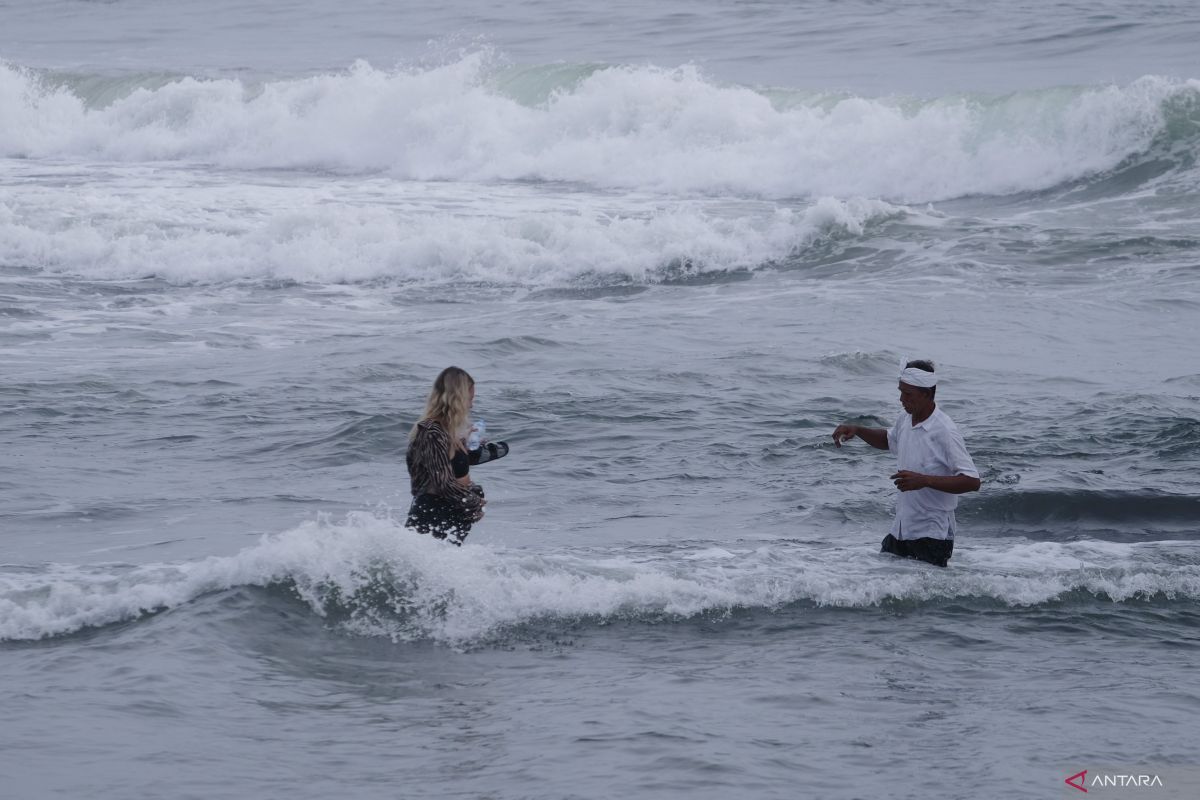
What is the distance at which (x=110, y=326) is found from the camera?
15883 millimetres

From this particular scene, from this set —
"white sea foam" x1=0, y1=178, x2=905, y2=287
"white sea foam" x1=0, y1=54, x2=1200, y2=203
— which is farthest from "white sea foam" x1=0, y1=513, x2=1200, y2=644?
"white sea foam" x1=0, y1=54, x2=1200, y2=203

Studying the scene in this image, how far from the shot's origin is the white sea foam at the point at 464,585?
7695 mm

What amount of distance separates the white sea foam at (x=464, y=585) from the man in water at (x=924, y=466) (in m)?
0.18

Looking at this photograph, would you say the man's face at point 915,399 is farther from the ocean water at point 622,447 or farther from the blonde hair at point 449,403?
the blonde hair at point 449,403

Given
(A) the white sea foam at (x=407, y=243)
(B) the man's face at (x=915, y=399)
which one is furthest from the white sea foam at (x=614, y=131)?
(B) the man's face at (x=915, y=399)

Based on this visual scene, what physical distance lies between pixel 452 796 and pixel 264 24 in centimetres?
4058

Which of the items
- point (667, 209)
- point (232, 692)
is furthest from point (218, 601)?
point (667, 209)

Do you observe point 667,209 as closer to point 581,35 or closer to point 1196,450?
point 1196,450

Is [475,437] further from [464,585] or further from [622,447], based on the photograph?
[622,447]

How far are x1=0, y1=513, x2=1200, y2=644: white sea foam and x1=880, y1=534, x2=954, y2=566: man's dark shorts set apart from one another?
0.06 m

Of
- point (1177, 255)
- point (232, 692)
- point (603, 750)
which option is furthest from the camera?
point (1177, 255)

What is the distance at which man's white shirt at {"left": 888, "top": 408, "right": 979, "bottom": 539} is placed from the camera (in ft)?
24.7

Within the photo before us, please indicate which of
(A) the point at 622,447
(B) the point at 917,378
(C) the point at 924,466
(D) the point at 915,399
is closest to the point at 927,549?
(C) the point at 924,466

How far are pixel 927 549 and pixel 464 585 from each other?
7.65 feet
